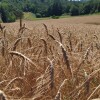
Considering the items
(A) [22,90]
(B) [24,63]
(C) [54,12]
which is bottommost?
(C) [54,12]

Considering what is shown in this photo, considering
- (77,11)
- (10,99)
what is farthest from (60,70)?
(77,11)

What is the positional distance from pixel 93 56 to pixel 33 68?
434 mm

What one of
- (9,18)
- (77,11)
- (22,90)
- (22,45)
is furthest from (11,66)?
(77,11)

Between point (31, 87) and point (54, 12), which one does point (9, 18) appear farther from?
point (31, 87)

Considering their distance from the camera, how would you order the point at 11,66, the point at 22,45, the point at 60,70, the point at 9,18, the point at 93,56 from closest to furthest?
the point at 60,70 < the point at 11,66 < the point at 93,56 < the point at 22,45 < the point at 9,18

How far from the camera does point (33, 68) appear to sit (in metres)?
1.87

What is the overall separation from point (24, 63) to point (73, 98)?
1.19 feet

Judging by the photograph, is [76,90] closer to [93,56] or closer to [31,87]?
[31,87]

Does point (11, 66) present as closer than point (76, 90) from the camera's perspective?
No

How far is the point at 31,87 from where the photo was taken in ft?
5.51

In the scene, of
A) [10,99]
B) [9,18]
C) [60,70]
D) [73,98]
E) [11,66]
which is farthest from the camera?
[9,18]

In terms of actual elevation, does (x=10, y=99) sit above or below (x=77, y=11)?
above

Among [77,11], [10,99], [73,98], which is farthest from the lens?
[77,11]

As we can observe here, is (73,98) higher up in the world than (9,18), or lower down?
higher up
